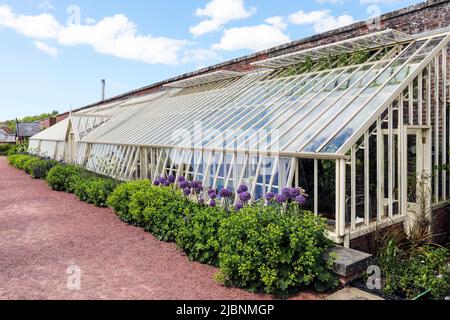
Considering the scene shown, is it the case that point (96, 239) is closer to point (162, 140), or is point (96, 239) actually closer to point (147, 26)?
point (162, 140)

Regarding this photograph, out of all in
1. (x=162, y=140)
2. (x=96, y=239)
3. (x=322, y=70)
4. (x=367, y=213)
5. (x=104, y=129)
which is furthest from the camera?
(x=104, y=129)

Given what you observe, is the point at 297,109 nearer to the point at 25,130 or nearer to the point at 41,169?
the point at 41,169

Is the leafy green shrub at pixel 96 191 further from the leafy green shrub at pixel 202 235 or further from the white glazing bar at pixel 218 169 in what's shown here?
the leafy green shrub at pixel 202 235

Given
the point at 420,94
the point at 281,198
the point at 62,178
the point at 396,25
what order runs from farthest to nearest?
the point at 62,178
the point at 396,25
the point at 420,94
the point at 281,198

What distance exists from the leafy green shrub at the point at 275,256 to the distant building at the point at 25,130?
48722 millimetres

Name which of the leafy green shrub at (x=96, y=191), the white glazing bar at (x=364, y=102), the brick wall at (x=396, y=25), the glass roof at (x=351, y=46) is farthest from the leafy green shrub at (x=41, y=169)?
the white glazing bar at (x=364, y=102)

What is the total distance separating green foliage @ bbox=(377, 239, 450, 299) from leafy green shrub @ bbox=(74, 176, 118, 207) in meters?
7.82

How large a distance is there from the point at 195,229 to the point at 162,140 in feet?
16.9

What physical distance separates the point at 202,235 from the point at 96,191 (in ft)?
19.7

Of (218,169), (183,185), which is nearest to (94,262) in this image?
(183,185)

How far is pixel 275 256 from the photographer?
15.2 ft

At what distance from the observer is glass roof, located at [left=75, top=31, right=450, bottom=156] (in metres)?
6.19

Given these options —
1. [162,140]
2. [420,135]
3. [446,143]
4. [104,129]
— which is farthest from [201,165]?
[104,129]

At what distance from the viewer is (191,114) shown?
1155cm
